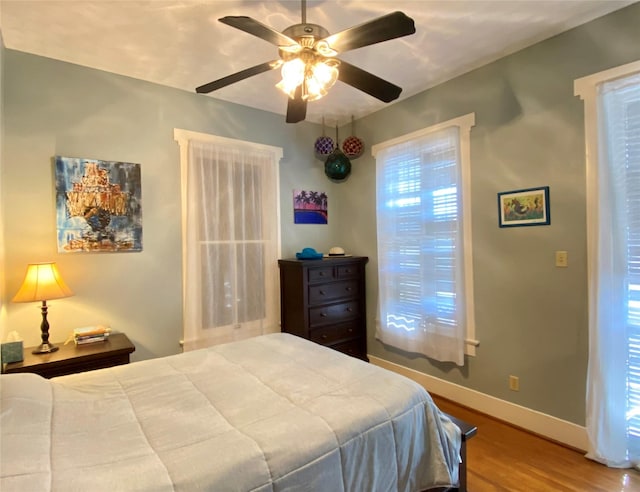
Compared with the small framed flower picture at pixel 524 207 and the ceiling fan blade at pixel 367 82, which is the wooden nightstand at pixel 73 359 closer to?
the ceiling fan blade at pixel 367 82

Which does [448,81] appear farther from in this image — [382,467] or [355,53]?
[382,467]

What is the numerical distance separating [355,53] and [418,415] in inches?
92.7

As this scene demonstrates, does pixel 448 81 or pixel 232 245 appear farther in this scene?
pixel 232 245

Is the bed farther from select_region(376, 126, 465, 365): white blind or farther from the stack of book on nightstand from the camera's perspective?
select_region(376, 126, 465, 365): white blind

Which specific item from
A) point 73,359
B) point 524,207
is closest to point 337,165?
point 524,207

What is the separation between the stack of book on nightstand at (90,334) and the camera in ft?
7.68

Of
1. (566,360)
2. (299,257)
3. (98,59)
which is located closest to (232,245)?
(299,257)

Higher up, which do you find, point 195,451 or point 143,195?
point 143,195

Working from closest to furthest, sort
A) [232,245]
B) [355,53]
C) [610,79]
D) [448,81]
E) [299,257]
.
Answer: [610,79] → [355,53] → [448,81] → [232,245] → [299,257]

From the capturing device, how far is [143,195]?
2.77 metres

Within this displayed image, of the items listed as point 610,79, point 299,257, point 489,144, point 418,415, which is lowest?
point 418,415

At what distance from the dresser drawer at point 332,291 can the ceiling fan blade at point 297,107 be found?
1.60m

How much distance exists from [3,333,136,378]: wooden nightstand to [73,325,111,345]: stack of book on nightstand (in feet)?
0.14

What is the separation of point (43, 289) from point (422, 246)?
2.86 m
